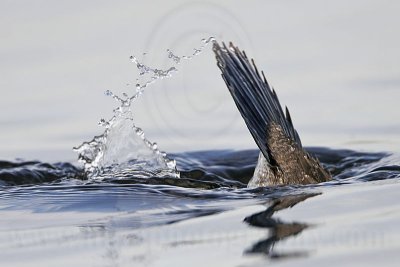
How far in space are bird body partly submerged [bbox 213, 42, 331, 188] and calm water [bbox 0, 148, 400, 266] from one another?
305 mm

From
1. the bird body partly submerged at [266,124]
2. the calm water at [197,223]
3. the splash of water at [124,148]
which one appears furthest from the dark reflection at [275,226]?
the splash of water at [124,148]

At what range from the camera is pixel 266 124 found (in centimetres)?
659

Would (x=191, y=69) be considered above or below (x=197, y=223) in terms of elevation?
above

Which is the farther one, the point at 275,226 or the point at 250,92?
the point at 250,92

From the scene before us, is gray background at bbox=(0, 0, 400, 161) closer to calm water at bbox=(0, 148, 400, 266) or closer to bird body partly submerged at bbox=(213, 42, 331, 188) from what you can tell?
calm water at bbox=(0, 148, 400, 266)

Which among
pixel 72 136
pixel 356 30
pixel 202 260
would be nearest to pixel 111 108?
pixel 72 136

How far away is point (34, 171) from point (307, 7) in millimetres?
3761

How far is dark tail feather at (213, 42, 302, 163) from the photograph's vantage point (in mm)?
6500

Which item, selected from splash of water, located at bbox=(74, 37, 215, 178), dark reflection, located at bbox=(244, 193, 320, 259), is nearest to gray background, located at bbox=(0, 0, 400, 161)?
splash of water, located at bbox=(74, 37, 215, 178)

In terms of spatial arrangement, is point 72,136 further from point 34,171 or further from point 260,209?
point 260,209

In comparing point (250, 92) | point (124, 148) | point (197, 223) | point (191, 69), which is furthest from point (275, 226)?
point (191, 69)

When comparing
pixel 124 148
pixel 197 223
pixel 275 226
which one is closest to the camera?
pixel 275 226

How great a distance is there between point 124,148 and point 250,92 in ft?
4.94

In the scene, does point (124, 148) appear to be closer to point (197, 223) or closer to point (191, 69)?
point (191, 69)
